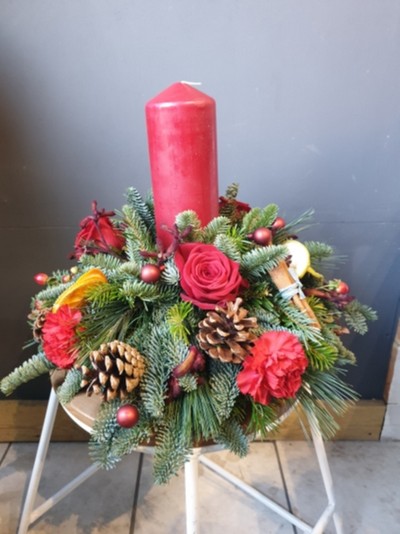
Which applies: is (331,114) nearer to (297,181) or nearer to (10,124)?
(297,181)

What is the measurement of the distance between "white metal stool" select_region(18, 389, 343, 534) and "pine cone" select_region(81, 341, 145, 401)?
0.21 ft

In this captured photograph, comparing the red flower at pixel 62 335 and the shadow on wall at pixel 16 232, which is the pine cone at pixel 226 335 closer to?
the red flower at pixel 62 335

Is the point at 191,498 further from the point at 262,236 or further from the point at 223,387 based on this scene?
the point at 262,236

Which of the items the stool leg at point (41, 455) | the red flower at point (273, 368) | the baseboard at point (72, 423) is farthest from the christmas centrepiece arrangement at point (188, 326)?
the baseboard at point (72, 423)

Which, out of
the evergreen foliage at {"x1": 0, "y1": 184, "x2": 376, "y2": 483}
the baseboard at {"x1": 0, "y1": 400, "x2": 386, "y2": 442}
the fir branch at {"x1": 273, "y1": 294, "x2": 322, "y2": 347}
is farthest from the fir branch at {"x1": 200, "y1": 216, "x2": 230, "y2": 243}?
the baseboard at {"x1": 0, "y1": 400, "x2": 386, "y2": 442}

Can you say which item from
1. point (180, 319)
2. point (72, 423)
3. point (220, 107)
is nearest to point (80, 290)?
point (180, 319)

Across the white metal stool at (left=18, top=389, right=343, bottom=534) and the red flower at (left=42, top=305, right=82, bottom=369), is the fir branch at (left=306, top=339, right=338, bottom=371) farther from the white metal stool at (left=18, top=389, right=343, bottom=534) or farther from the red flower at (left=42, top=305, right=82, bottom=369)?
the red flower at (left=42, top=305, right=82, bottom=369)

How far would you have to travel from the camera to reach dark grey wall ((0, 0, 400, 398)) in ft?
2.66

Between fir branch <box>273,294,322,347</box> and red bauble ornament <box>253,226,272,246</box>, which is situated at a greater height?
red bauble ornament <box>253,226,272,246</box>

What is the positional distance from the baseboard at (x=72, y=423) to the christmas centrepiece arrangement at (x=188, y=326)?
2.20 feet

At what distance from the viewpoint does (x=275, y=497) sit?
1.04 m

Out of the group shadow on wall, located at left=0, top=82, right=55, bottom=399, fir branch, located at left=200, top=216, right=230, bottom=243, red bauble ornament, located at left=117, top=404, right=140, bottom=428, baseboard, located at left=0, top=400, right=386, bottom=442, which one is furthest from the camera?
baseboard, located at left=0, top=400, right=386, bottom=442

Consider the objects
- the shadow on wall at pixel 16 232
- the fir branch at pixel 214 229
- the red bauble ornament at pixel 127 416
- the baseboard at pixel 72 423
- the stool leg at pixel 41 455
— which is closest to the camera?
the red bauble ornament at pixel 127 416

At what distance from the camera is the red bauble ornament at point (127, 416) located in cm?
43
